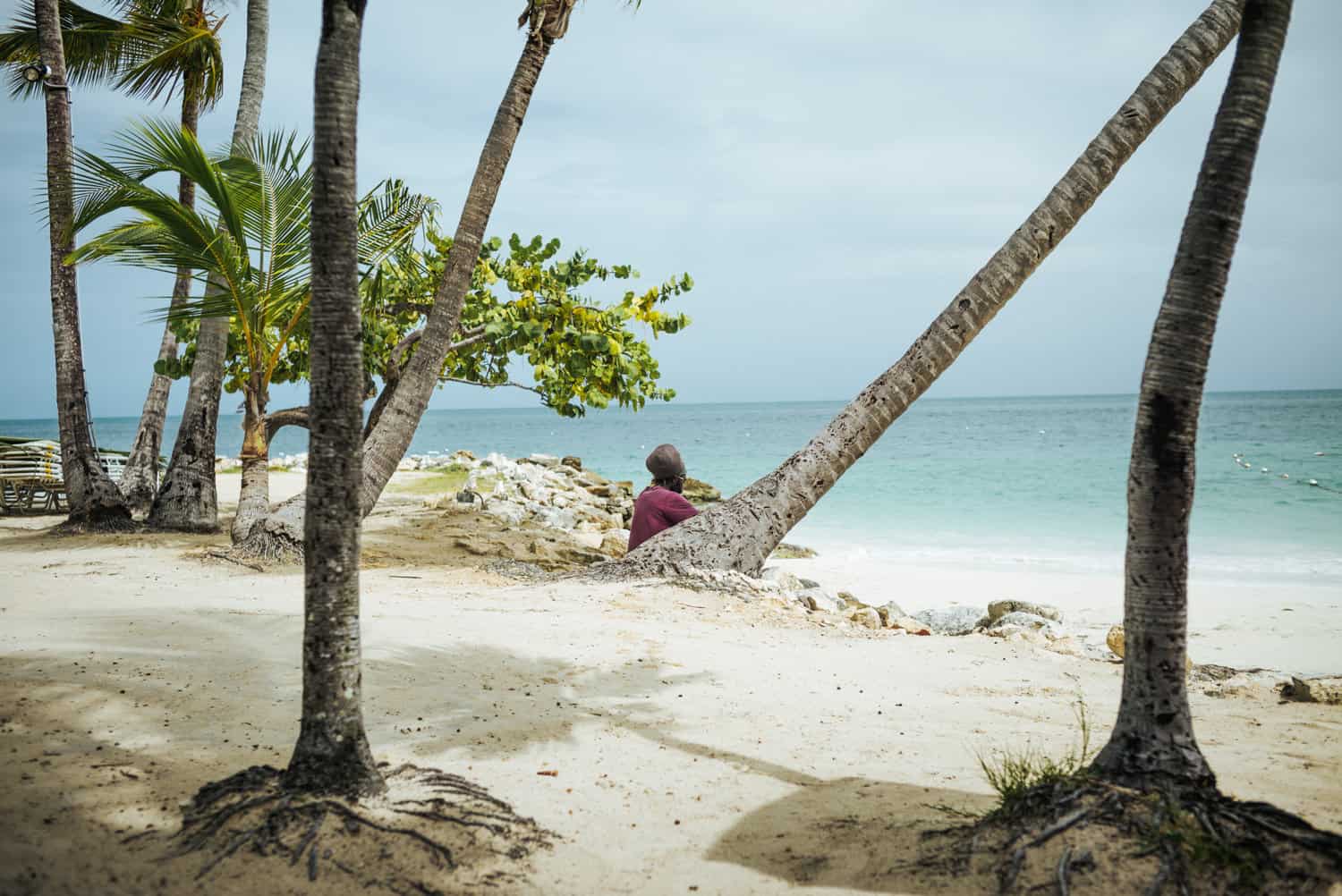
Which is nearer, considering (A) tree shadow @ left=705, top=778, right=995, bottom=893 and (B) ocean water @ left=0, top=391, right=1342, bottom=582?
(A) tree shadow @ left=705, top=778, right=995, bottom=893

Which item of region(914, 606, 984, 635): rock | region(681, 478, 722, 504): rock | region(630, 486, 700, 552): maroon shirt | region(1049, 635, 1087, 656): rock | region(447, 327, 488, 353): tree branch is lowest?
region(914, 606, 984, 635): rock

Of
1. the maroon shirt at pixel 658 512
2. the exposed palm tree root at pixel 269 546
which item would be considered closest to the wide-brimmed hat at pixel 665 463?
the maroon shirt at pixel 658 512

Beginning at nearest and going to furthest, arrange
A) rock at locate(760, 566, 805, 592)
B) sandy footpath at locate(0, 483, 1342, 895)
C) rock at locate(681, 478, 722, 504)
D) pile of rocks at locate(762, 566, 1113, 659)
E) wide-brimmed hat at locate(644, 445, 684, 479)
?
sandy footpath at locate(0, 483, 1342, 895)
pile of rocks at locate(762, 566, 1113, 659)
wide-brimmed hat at locate(644, 445, 684, 479)
rock at locate(760, 566, 805, 592)
rock at locate(681, 478, 722, 504)

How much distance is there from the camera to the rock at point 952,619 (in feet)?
26.7

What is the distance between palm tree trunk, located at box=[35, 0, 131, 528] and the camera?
33.6 feet

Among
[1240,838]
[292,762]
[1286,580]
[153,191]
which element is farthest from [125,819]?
[1286,580]

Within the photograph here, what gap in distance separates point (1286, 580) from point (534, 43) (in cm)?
1074

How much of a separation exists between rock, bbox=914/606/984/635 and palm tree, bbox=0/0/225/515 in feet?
31.7

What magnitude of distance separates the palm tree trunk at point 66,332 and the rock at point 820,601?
7.82m

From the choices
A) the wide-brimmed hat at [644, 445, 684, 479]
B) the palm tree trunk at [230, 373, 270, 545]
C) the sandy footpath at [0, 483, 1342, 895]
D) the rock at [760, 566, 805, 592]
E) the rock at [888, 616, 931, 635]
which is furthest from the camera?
the palm tree trunk at [230, 373, 270, 545]

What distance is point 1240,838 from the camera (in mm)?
2545

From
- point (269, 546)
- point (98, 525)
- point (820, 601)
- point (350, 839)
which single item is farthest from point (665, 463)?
point (98, 525)

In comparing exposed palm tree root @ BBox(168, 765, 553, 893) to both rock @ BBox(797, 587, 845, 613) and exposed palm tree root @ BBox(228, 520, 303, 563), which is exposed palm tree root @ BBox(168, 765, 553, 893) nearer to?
rock @ BBox(797, 587, 845, 613)

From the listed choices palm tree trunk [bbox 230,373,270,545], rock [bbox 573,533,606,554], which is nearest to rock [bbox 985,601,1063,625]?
rock [bbox 573,533,606,554]
